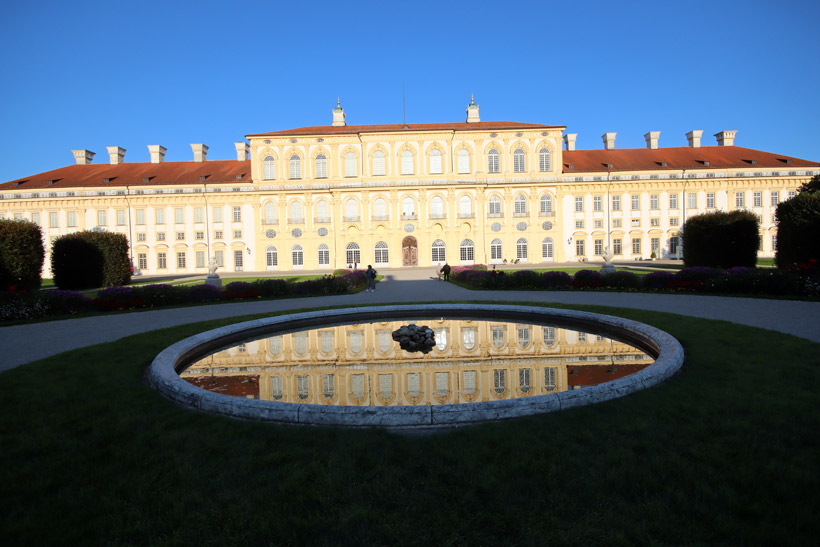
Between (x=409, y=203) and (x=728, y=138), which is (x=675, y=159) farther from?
(x=409, y=203)

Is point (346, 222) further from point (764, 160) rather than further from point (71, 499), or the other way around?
point (764, 160)

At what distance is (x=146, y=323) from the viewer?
37.1 feet

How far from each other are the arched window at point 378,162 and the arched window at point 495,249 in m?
12.8

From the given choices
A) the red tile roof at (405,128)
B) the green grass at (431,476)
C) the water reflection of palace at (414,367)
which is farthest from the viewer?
the red tile roof at (405,128)

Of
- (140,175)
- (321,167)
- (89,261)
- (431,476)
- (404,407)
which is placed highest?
(140,175)

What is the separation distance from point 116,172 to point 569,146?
163ft

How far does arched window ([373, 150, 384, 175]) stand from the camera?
40.2 metres

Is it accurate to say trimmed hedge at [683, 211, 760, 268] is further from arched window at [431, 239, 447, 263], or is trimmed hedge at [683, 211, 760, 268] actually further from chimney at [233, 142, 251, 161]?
chimney at [233, 142, 251, 161]

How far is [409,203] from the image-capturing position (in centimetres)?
4019

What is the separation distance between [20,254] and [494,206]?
34069mm

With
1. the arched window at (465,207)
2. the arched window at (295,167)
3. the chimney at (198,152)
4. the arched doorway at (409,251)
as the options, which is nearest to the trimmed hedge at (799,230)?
the arched window at (465,207)

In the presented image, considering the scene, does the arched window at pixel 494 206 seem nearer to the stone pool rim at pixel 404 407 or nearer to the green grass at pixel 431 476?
the stone pool rim at pixel 404 407

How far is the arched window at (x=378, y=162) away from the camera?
132 ft

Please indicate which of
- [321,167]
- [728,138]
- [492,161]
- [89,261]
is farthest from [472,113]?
[89,261]
